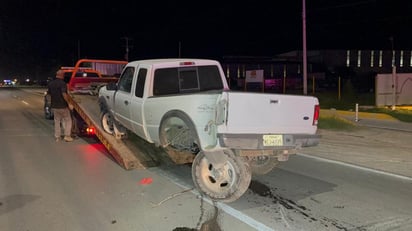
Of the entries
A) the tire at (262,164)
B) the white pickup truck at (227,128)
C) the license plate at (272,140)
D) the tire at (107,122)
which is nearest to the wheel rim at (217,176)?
the white pickup truck at (227,128)

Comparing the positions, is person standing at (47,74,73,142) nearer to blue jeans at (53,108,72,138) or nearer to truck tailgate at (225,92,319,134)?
blue jeans at (53,108,72,138)

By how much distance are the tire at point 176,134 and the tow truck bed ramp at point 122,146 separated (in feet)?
4.08

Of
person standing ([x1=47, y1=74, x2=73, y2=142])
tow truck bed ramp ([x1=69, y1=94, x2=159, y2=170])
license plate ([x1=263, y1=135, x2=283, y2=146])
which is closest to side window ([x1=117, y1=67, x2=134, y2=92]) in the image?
tow truck bed ramp ([x1=69, y1=94, x2=159, y2=170])

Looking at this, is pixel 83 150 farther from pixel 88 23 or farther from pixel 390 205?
pixel 88 23

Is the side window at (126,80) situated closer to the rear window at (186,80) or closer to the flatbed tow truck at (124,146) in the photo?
the rear window at (186,80)

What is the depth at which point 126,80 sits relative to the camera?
33.6 ft

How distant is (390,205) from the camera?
282 inches

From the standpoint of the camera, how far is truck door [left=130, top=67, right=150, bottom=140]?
9117 mm

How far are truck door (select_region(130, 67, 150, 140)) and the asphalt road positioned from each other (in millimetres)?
818

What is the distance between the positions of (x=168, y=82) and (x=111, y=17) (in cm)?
10334

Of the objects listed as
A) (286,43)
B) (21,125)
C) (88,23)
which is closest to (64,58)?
(88,23)

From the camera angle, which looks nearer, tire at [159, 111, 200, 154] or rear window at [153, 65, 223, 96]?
tire at [159, 111, 200, 154]

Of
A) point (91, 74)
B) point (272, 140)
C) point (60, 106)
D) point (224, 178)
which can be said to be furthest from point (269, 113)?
point (91, 74)

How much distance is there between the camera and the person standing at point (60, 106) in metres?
13.1
